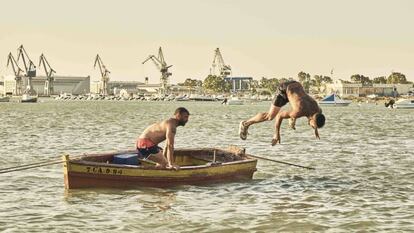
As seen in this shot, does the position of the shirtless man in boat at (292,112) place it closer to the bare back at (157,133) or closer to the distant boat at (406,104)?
the bare back at (157,133)

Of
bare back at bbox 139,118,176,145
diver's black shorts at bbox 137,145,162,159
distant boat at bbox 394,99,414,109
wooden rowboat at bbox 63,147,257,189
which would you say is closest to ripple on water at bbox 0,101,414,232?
wooden rowboat at bbox 63,147,257,189

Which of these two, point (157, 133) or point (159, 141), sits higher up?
point (157, 133)

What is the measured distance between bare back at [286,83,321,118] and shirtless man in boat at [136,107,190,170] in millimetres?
5074

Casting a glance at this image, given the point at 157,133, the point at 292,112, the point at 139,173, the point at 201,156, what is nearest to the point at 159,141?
the point at 157,133

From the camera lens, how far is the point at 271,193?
2283cm

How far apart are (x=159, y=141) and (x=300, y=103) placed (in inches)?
276

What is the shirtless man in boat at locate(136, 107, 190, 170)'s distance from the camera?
21016mm

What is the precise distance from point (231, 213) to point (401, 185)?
28.6ft

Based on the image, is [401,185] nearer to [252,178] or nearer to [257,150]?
[252,178]

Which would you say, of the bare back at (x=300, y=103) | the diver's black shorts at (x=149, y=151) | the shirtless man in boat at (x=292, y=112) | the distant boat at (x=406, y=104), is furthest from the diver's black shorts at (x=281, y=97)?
the distant boat at (x=406, y=104)

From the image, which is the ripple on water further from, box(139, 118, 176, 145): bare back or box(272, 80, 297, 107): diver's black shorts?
box(272, 80, 297, 107): diver's black shorts

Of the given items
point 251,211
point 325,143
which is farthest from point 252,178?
point 325,143

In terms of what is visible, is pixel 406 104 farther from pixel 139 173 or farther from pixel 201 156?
pixel 139 173

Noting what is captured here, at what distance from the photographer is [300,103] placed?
1609 cm
